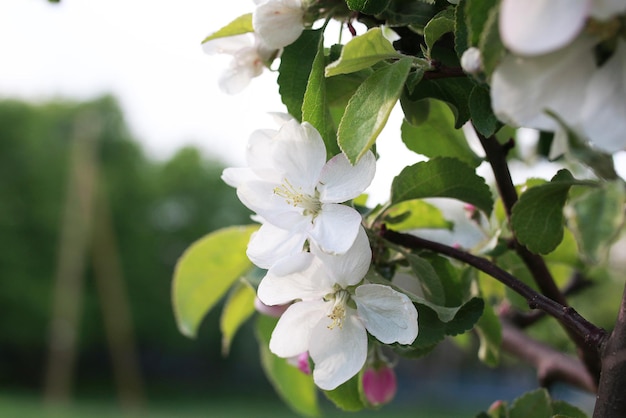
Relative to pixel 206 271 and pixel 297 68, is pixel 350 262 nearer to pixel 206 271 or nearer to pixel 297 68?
pixel 297 68

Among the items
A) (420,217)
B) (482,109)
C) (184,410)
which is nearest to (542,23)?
(482,109)

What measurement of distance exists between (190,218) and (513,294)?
1740 cm

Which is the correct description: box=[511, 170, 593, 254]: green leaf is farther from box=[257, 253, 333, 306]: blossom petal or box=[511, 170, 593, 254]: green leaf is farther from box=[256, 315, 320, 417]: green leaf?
box=[256, 315, 320, 417]: green leaf

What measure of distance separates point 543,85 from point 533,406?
0.34 m

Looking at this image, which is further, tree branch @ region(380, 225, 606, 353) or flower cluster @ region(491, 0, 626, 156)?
tree branch @ region(380, 225, 606, 353)

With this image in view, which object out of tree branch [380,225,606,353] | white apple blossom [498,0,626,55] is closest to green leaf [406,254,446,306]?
tree branch [380,225,606,353]

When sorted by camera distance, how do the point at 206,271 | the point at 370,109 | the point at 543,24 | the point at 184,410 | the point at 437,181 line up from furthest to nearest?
the point at 184,410, the point at 206,271, the point at 437,181, the point at 370,109, the point at 543,24

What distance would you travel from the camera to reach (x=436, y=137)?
60 cm

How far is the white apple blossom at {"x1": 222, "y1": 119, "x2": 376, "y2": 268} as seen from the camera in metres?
0.44

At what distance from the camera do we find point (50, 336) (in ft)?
50.4

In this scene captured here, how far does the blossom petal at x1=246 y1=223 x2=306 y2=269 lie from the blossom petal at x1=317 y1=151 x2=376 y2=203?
0.03 m

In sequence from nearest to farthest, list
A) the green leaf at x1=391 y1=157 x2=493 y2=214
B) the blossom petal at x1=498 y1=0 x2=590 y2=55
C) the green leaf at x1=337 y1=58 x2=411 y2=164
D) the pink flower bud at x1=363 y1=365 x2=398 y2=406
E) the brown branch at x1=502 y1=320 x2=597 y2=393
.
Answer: the blossom petal at x1=498 y1=0 x2=590 y2=55 < the green leaf at x1=337 y1=58 x2=411 y2=164 < the green leaf at x1=391 y1=157 x2=493 y2=214 < the pink flower bud at x1=363 y1=365 x2=398 y2=406 < the brown branch at x1=502 y1=320 x2=597 y2=393

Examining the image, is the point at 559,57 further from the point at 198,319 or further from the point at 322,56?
the point at 198,319

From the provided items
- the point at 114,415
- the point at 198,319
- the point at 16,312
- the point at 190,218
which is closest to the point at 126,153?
the point at 190,218
